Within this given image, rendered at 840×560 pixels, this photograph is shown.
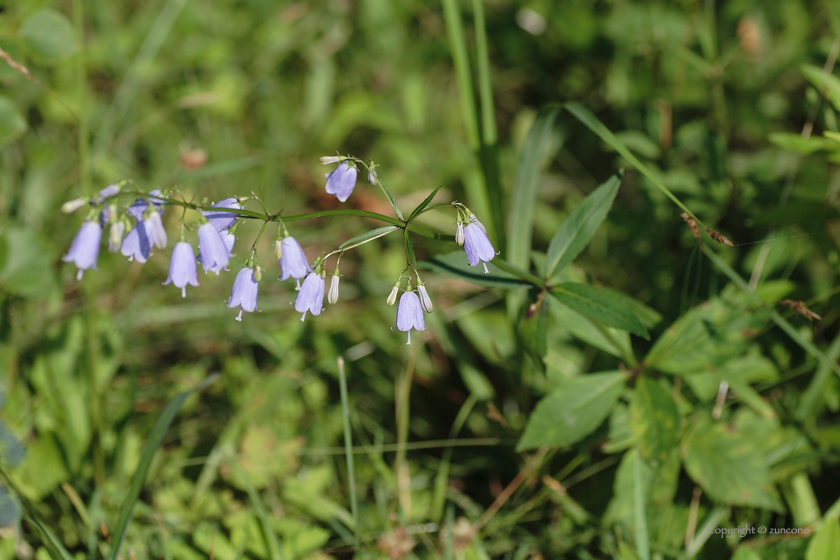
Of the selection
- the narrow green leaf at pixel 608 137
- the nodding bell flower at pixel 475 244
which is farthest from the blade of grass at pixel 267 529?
the narrow green leaf at pixel 608 137

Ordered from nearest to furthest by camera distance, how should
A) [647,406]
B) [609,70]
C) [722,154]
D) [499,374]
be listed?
1. [647,406]
2. [722,154]
3. [499,374]
4. [609,70]

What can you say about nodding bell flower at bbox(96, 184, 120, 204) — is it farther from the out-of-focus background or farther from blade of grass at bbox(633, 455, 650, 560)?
blade of grass at bbox(633, 455, 650, 560)

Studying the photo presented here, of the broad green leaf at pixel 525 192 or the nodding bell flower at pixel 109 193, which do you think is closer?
the nodding bell flower at pixel 109 193

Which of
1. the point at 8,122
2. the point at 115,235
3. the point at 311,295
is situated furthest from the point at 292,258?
the point at 8,122

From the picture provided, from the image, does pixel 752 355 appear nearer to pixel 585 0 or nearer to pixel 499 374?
pixel 499 374

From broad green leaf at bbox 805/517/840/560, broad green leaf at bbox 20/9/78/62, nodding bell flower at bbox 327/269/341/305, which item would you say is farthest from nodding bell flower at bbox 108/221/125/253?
broad green leaf at bbox 805/517/840/560

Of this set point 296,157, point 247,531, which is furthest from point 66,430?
point 296,157

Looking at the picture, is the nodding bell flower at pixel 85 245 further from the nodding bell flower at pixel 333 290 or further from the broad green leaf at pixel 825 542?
the broad green leaf at pixel 825 542
